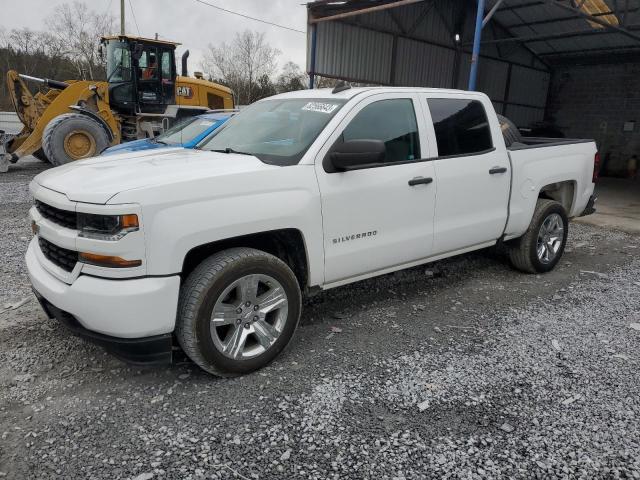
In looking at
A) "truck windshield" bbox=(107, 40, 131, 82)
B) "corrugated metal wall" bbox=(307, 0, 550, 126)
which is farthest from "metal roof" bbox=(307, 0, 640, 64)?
"truck windshield" bbox=(107, 40, 131, 82)

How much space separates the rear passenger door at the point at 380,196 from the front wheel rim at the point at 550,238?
6.46 feet

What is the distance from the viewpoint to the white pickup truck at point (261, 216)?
275 cm

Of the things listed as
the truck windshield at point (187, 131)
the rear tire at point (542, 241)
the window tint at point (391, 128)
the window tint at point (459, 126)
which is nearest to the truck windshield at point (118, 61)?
the truck windshield at point (187, 131)

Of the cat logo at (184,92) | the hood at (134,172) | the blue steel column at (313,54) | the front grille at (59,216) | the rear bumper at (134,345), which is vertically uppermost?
the blue steel column at (313,54)

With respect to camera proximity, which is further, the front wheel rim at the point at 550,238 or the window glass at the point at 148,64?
the window glass at the point at 148,64

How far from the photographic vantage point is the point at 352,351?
3.65 meters

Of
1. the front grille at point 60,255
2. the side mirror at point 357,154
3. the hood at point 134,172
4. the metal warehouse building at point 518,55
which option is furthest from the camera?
the metal warehouse building at point 518,55

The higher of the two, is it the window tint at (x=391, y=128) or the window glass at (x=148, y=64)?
the window glass at (x=148, y=64)

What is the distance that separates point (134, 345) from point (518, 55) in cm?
2177

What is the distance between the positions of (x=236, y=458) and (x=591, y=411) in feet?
6.91

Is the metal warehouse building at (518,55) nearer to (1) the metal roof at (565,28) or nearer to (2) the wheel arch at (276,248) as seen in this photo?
(1) the metal roof at (565,28)

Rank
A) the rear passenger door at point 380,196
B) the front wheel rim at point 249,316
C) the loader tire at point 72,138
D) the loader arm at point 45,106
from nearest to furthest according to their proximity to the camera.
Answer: the front wheel rim at point 249,316 → the rear passenger door at point 380,196 → the loader tire at point 72,138 → the loader arm at point 45,106

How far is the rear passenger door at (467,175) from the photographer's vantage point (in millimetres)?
4262

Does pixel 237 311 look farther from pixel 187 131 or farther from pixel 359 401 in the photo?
pixel 187 131
